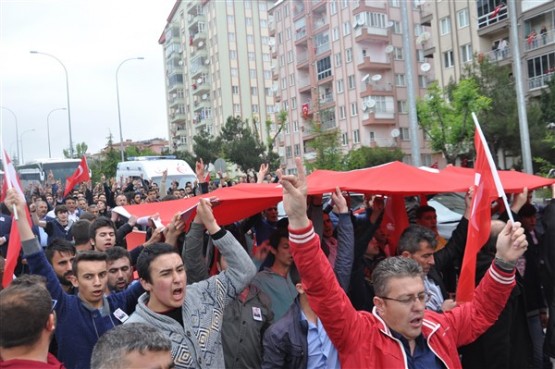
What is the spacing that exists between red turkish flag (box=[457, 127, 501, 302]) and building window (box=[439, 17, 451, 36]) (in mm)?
41268

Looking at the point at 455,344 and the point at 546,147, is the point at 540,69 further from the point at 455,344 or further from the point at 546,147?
the point at 455,344

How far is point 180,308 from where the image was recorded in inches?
140

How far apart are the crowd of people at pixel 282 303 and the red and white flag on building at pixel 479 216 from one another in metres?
0.07

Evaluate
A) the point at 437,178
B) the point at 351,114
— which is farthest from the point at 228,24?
the point at 437,178

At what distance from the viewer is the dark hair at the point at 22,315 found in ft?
8.68

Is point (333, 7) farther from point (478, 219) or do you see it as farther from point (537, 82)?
point (478, 219)

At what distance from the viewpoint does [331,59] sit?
56094 mm

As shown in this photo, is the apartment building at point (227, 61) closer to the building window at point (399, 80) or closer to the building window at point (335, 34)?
the building window at point (335, 34)

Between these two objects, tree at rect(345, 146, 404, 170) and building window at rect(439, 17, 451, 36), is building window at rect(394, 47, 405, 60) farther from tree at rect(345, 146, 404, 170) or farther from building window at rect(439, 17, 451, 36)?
tree at rect(345, 146, 404, 170)

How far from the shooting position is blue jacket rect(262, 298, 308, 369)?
3428 millimetres

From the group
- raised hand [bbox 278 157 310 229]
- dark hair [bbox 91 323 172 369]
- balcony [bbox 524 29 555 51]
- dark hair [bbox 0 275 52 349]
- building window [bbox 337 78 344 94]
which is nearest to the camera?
dark hair [bbox 91 323 172 369]

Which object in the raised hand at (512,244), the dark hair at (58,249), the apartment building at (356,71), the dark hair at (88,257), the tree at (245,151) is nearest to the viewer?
the raised hand at (512,244)

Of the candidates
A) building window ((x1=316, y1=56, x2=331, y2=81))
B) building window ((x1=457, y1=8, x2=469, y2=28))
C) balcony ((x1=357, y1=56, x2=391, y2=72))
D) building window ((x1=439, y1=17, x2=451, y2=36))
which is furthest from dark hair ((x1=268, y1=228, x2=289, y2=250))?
building window ((x1=316, y1=56, x2=331, y2=81))

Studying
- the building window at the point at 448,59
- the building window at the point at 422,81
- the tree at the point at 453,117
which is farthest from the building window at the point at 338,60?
the tree at the point at 453,117
